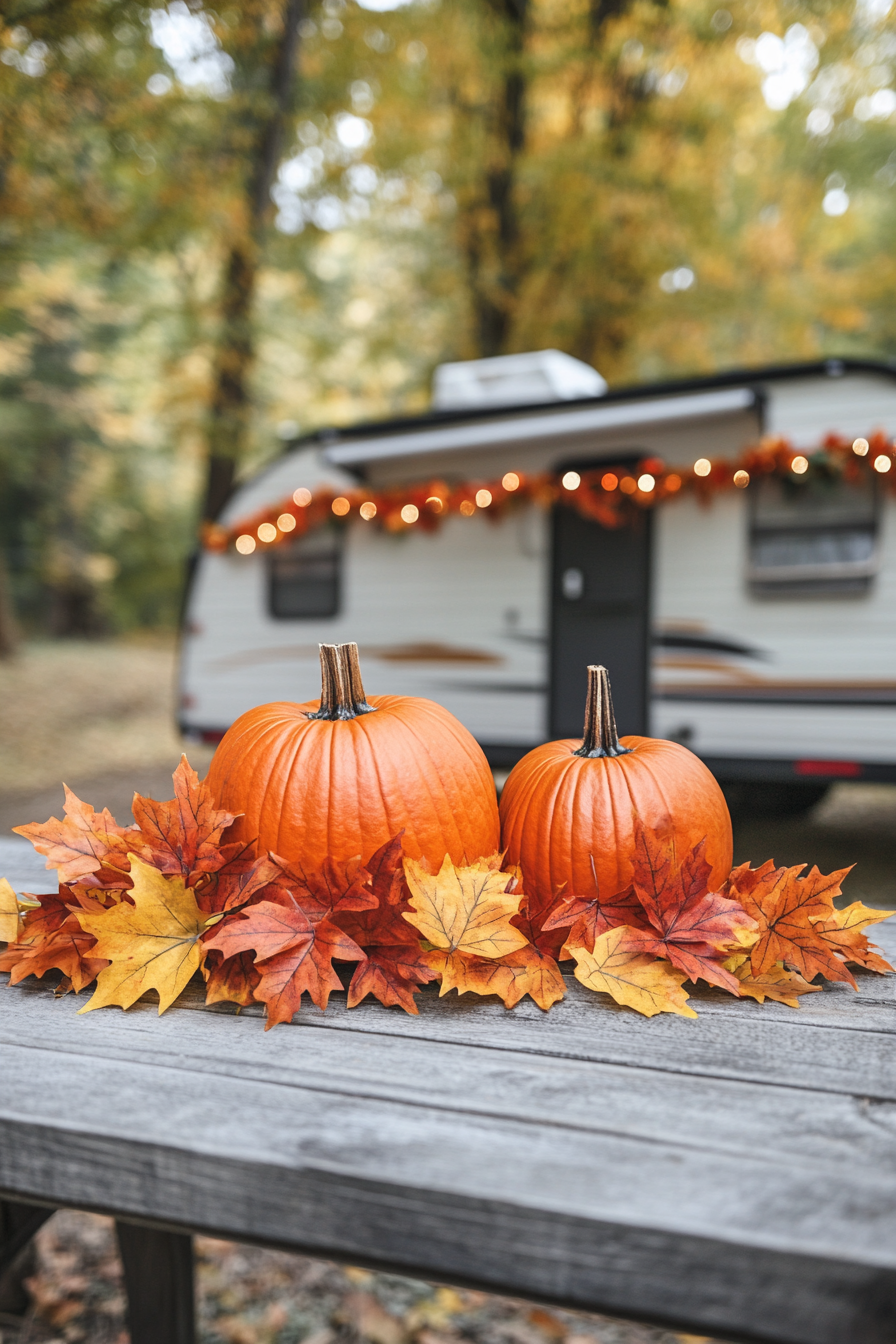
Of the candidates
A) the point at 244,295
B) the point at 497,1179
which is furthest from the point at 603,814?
the point at 244,295

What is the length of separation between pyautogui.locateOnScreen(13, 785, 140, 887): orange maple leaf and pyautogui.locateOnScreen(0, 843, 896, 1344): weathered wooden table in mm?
156

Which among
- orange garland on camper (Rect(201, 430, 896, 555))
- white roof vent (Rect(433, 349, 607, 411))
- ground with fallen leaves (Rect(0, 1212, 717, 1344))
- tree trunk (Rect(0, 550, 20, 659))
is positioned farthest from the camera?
tree trunk (Rect(0, 550, 20, 659))

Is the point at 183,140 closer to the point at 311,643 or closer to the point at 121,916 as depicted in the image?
the point at 311,643

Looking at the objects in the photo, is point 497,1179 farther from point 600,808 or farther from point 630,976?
point 600,808

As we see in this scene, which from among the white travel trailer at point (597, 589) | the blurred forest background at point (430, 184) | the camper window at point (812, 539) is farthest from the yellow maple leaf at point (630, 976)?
the blurred forest background at point (430, 184)

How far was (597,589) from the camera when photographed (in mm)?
5586

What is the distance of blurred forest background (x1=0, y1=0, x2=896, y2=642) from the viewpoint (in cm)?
631

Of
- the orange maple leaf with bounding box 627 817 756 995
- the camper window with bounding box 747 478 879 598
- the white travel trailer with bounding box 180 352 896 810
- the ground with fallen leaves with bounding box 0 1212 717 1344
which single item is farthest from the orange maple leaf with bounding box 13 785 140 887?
the camper window with bounding box 747 478 879 598

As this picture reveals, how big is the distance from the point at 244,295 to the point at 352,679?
873cm

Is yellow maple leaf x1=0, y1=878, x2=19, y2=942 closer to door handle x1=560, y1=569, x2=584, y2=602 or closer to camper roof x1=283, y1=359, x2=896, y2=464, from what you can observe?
camper roof x1=283, y1=359, x2=896, y2=464

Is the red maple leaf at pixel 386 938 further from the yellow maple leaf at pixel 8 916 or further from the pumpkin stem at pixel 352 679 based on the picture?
the yellow maple leaf at pixel 8 916

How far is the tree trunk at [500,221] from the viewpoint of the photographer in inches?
360

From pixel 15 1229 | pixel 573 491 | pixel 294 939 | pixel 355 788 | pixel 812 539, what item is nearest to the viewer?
pixel 294 939

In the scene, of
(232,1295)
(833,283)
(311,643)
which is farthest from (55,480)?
(232,1295)
